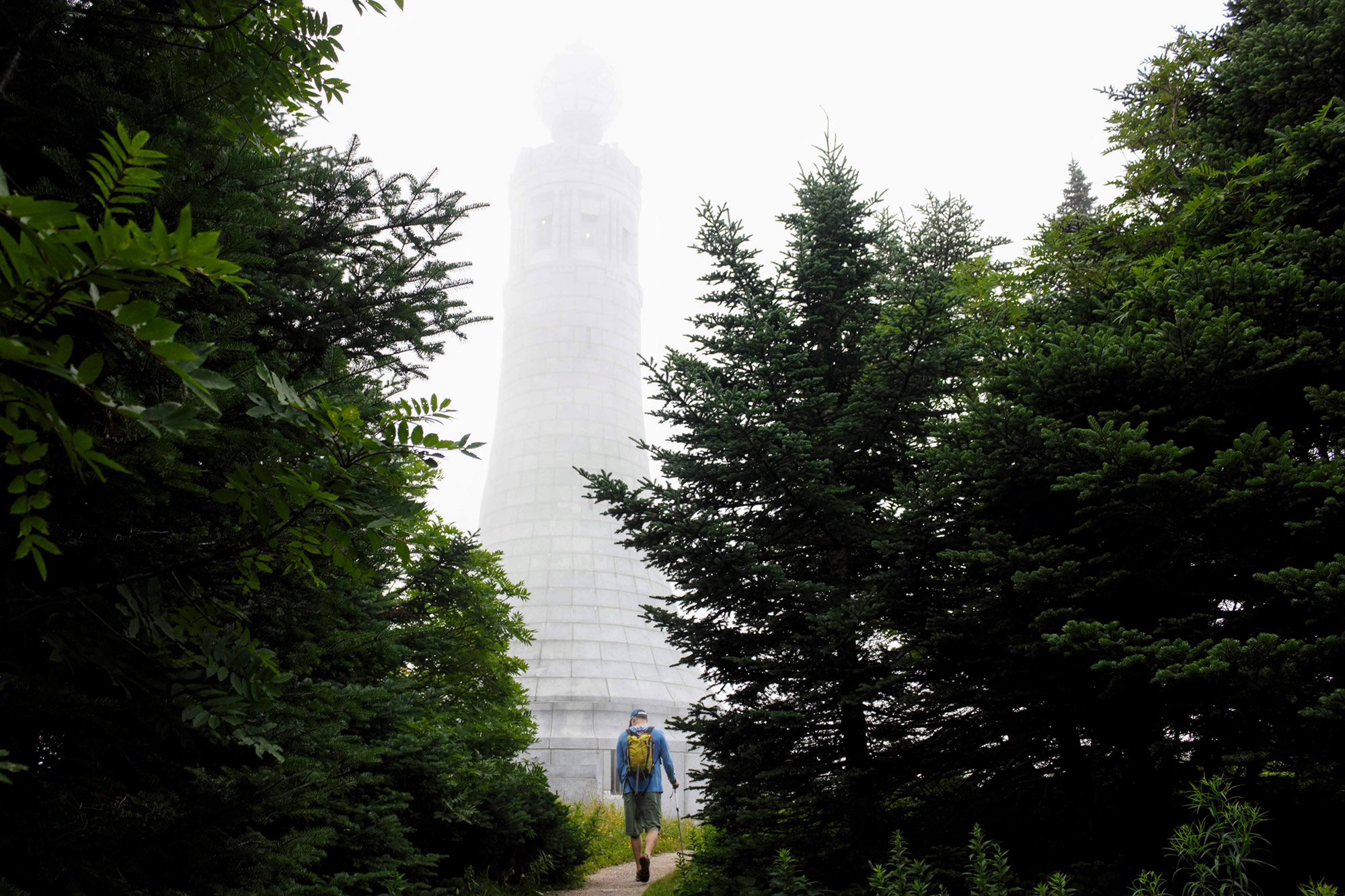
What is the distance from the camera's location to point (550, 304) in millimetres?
24406

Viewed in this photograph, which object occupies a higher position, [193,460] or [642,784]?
[193,460]

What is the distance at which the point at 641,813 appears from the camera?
7.98m

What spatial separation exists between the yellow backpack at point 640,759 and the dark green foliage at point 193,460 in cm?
445

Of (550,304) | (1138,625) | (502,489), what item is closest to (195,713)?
(1138,625)

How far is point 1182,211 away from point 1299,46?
1.07 metres

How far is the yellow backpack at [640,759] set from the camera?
7.95 meters

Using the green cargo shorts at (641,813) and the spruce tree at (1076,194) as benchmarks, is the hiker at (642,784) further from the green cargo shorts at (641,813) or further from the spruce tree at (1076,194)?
the spruce tree at (1076,194)

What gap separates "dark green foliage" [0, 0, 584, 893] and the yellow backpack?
4.45 meters

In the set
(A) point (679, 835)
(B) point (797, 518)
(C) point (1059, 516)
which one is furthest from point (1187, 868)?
(A) point (679, 835)

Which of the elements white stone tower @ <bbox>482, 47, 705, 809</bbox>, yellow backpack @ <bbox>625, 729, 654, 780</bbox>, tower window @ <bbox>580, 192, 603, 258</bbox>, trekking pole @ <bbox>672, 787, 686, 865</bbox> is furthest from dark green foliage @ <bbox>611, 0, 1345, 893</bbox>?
tower window @ <bbox>580, 192, 603, 258</bbox>

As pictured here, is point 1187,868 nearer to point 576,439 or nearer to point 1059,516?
point 1059,516

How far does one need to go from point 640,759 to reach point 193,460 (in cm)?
610

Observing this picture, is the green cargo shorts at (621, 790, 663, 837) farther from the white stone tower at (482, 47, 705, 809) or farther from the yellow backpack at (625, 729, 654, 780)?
the white stone tower at (482, 47, 705, 809)

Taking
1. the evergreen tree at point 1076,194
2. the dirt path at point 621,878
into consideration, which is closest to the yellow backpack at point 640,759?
the dirt path at point 621,878
